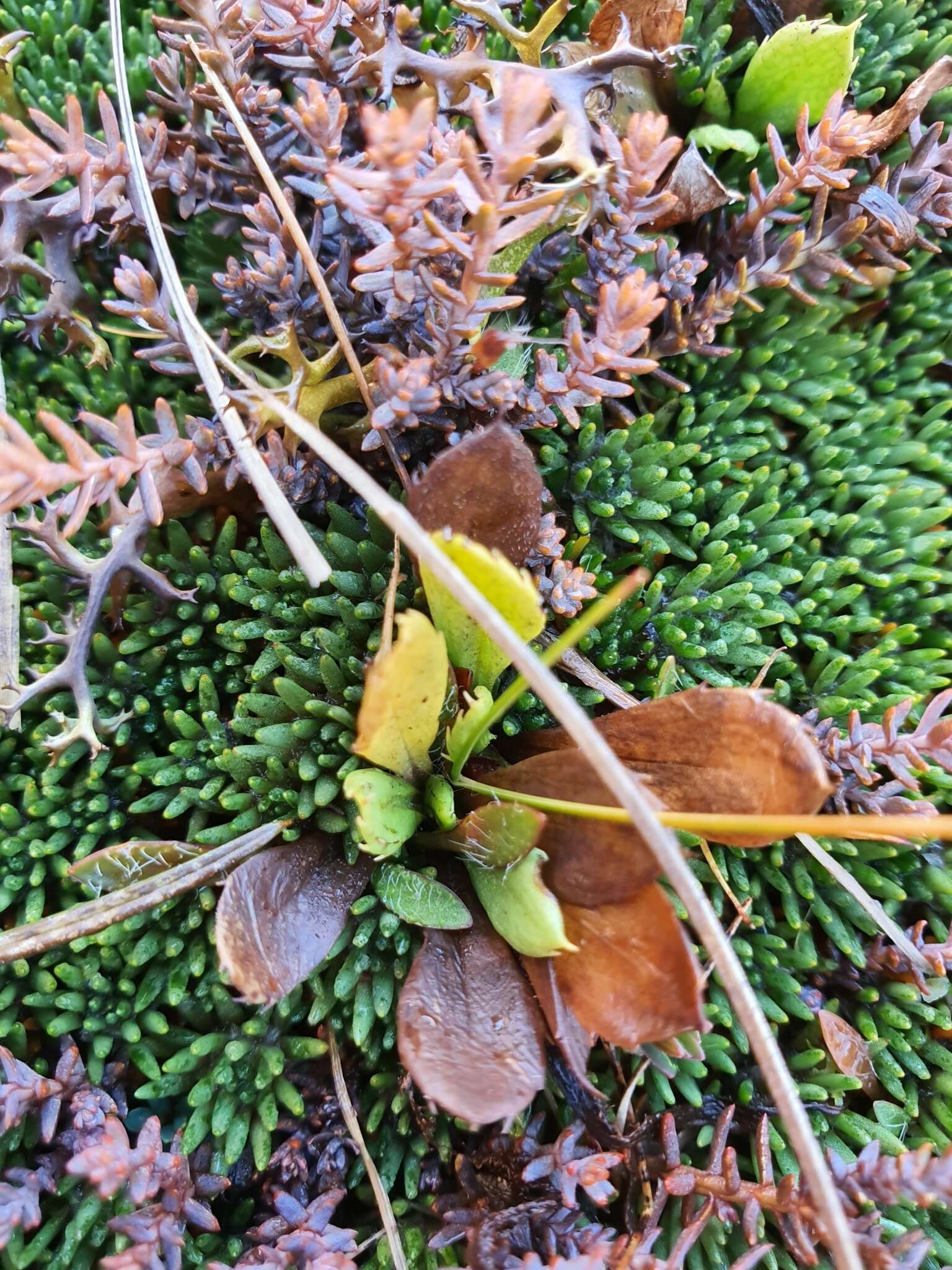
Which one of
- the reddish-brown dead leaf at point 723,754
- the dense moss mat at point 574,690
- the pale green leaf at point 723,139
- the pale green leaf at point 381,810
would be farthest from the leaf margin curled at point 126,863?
the pale green leaf at point 723,139

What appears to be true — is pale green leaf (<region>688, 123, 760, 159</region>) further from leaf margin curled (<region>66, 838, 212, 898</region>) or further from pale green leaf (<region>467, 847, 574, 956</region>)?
leaf margin curled (<region>66, 838, 212, 898</region>)

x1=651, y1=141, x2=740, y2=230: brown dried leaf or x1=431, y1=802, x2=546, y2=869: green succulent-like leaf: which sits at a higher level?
x1=651, y1=141, x2=740, y2=230: brown dried leaf

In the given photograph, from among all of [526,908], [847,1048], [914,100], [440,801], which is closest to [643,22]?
[914,100]

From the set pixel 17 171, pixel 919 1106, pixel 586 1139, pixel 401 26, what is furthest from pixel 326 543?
pixel 919 1106

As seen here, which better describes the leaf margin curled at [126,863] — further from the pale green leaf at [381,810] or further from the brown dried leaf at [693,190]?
the brown dried leaf at [693,190]

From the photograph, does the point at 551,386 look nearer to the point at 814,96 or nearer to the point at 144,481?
the point at 144,481

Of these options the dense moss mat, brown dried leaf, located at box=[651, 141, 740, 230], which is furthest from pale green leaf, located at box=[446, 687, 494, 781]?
brown dried leaf, located at box=[651, 141, 740, 230]
